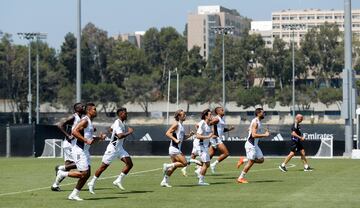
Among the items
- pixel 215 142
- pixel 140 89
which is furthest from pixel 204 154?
pixel 140 89

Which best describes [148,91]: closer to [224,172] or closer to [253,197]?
[224,172]

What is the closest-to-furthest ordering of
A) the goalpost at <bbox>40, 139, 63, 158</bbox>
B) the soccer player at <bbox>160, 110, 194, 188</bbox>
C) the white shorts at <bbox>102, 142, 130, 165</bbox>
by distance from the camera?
1. the white shorts at <bbox>102, 142, 130, 165</bbox>
2. the soccer player at <bbox>160, 110, 194, 188</bbox>
3. the goalpost at <bbox>40, 139, 63, 158</bbox>

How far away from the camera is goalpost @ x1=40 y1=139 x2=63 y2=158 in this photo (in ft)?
155

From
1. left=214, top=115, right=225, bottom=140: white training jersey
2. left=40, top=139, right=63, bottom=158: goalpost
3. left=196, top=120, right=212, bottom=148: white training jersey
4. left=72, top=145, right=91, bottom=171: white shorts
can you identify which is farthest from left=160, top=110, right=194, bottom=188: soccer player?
left=40, top=139, right=63, bottom=158: goalpost

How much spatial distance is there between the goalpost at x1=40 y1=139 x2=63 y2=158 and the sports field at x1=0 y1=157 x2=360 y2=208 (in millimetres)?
16973

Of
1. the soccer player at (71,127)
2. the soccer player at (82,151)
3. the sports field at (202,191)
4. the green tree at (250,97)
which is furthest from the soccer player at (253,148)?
the green tree at (250,97)

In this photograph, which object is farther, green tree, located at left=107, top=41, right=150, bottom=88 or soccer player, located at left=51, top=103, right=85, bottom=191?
green tree, located at left=107, top=41, right=150, bottom=88

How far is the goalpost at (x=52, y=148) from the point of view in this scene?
47156 mm

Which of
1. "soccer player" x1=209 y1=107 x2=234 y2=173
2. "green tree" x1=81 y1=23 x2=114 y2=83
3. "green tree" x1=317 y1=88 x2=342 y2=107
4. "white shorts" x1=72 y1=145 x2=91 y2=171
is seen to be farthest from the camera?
"green tree" x1=81 y1=23 x2=114 y2=83

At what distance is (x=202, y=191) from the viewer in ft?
70.4

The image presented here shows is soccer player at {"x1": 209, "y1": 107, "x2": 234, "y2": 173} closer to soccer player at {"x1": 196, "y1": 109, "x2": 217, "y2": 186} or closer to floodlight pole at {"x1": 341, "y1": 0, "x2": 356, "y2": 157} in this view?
soccer player at {"x1": 196, "y1": 109, "x2": 217, "y2": 186}

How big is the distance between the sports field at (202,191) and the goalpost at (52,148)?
55.7 feet

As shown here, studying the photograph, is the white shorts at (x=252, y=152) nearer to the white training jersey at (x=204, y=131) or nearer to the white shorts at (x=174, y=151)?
the white training jersey at (x=204, y=131)

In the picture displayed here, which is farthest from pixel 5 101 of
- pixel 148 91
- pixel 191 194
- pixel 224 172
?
pixel 191 194
